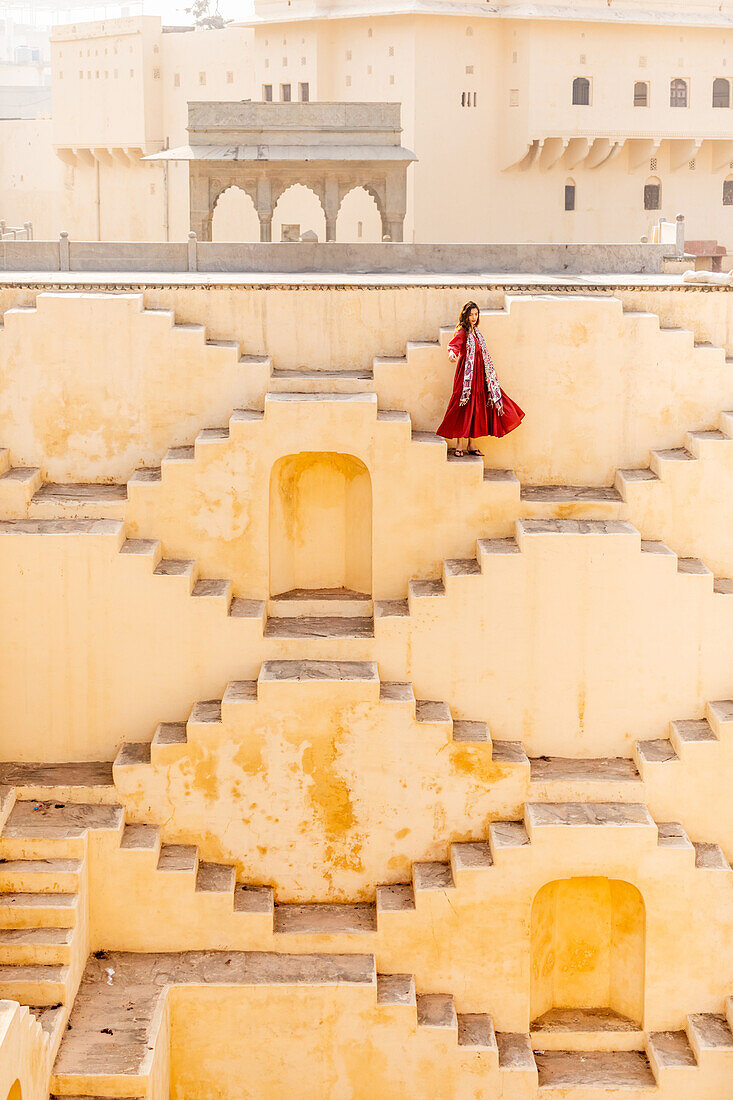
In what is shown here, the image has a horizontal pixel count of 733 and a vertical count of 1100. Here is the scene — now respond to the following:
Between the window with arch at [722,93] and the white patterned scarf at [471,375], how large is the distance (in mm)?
16096

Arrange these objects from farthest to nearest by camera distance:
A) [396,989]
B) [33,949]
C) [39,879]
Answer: [396,989] < [39,879] < [33,949]

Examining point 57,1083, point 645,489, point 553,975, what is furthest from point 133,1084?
point 645,489

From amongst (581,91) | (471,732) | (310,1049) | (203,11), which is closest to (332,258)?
(471,732)

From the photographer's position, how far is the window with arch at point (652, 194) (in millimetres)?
27922

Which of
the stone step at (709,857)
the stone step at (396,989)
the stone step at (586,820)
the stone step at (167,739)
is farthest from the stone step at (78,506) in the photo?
the stone step at (709,857)

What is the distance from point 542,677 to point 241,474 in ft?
10.2

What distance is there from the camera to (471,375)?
13406 mm

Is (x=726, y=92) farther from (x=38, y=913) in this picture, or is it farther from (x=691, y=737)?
(x=38, y=913)

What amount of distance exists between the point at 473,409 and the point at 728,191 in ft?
56.1

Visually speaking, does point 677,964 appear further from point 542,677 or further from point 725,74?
point 725,74

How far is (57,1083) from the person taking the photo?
11297 mm

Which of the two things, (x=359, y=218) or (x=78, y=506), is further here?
(x=359, y=218)

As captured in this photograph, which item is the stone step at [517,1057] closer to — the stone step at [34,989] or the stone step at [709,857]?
the stone step at [709,857]

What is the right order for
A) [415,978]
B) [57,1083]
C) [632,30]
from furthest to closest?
[632,30] < [415,978] < [57,1083]
